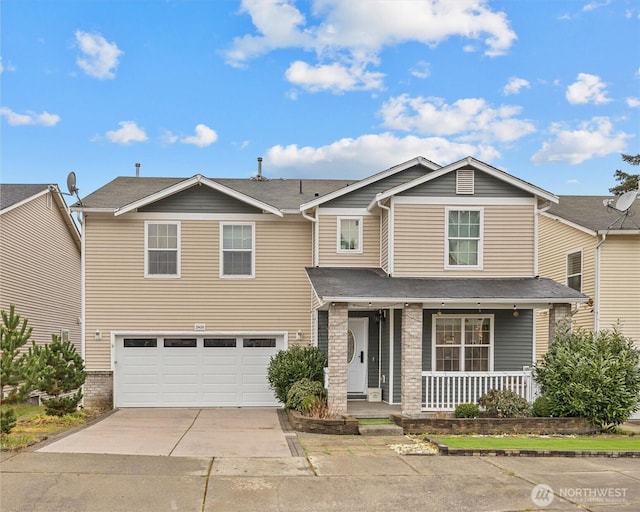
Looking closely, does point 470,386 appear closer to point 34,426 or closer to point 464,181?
point 464,181

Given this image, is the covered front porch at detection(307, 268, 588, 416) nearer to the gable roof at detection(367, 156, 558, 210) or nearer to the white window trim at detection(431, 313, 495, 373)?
the white window trim at detection(431, 313, 495, 373)

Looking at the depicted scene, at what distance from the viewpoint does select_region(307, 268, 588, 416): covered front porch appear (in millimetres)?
13109

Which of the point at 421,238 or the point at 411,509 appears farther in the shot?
the point at 421,238

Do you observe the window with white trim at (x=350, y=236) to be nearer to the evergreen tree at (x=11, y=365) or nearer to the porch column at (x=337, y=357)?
the porch column at (x=337, y=357)

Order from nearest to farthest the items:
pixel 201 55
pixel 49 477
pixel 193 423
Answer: pixel 49 477 → pixel 193 423 → pixel 201 55

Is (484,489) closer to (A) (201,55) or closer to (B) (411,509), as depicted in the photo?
(B) (411,509)

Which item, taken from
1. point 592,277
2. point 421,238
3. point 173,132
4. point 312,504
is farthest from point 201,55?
point 312,504

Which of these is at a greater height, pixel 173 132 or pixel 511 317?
pixel 173 132

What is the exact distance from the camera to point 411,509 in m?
7.01

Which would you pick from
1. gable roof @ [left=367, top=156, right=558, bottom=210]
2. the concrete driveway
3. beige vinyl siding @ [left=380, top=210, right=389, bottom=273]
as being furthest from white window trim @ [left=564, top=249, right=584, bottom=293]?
the concrete driveway

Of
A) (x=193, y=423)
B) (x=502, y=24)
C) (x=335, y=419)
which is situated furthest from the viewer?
(x=502, y=24)

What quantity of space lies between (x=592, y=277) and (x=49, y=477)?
48.0 ft

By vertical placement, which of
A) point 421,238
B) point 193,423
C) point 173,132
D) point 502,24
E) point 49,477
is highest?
point 502,24

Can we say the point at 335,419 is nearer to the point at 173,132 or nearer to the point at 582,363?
the point at 582,363
